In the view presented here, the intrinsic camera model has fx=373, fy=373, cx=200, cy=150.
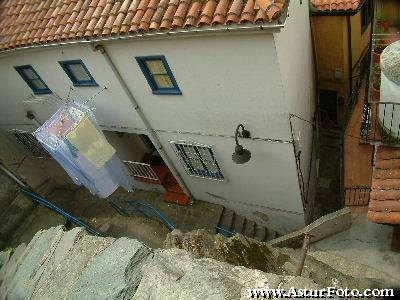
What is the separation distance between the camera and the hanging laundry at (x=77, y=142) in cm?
1034

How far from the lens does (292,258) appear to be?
287 inches

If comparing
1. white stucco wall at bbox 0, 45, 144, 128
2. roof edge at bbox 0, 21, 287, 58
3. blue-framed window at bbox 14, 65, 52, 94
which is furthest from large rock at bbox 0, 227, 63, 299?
blue-framed window at bbox 14, 65, 52, 94

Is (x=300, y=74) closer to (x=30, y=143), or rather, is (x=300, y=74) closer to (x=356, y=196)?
(x=356, y=196)

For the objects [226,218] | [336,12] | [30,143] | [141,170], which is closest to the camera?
[336,12]

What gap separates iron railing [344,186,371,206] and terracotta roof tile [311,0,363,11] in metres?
5.61

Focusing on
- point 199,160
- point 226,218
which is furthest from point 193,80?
point 226,218

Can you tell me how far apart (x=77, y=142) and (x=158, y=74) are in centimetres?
300

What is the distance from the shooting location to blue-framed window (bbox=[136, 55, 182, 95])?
368 inches

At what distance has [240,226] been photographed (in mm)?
13547

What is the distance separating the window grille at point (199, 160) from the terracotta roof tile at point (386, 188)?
4.60 metres

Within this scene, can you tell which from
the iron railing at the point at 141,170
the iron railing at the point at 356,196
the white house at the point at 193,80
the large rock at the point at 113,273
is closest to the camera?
the large rock at the point at 113,273

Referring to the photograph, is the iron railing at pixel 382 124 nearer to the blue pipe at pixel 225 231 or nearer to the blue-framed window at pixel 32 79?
the blue pipe at pixel 225 231

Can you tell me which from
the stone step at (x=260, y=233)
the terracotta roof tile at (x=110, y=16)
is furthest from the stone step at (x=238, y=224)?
the terracotta roof tile at (x=110, y=16)

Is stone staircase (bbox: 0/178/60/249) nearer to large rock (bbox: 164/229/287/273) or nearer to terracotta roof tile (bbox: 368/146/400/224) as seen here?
large rock (bbox: 164/229/287/273)
